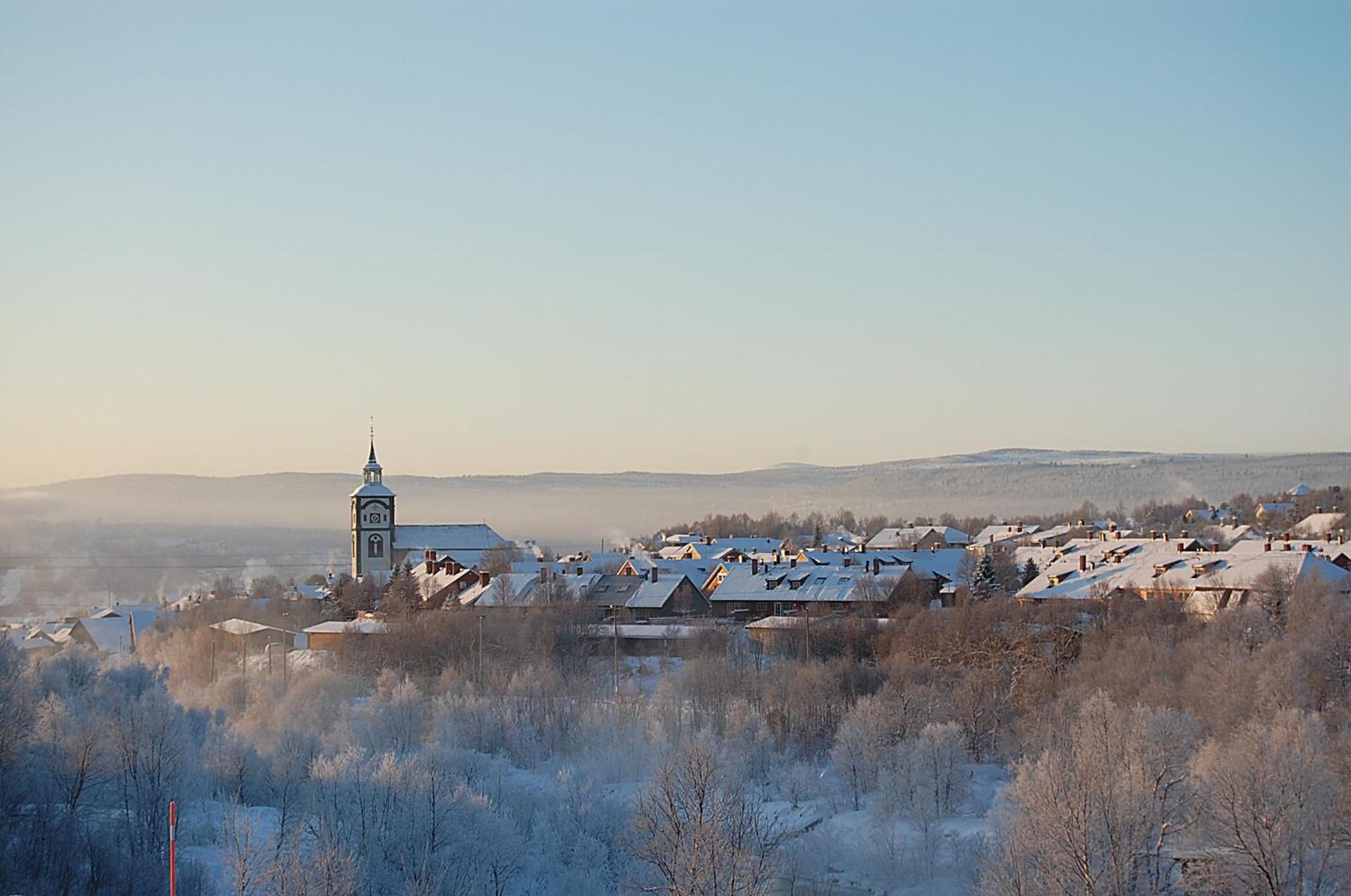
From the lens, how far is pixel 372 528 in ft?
251

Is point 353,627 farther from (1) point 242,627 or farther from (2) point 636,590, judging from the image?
(2) point 636,590

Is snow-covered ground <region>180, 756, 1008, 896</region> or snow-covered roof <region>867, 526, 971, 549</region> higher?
snow-covered roof <region>867, 526, 971, 549</region>

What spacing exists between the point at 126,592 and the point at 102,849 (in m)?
50.1

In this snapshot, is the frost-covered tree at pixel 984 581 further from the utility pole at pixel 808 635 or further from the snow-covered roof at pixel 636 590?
the snow-covered roof at pixel 636 590

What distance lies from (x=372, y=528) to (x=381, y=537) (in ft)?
2.27

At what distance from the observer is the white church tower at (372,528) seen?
250 feet

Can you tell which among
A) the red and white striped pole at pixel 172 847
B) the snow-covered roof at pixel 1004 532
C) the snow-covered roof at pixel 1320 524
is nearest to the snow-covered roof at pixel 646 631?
the red and white striped pole at pixel 172 847

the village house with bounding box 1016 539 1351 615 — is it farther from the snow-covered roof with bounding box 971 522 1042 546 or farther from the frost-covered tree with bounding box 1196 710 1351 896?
the snow-covered roof with bounding box 971 522 1042 546

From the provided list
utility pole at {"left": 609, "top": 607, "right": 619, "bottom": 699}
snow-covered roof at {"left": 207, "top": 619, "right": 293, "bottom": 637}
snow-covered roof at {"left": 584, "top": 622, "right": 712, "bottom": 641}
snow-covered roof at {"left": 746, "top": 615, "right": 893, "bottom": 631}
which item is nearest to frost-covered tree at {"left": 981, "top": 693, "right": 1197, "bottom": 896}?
utility pole at {"left": 609, "top": 607, "right": 619, "bottom": 699}

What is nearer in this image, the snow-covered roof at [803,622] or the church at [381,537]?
the snow-covered roof at [803,622]

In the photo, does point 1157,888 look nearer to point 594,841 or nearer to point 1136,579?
point 594,841

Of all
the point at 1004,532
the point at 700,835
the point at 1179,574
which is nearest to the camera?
the point at 700,835

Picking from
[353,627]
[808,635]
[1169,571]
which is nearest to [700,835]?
[808,635]

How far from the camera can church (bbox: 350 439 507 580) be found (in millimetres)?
76250
